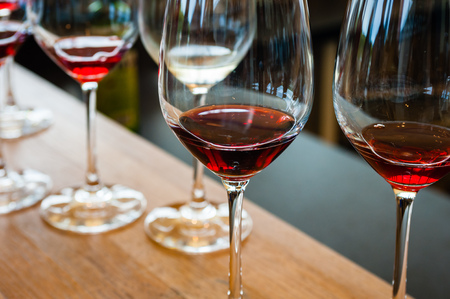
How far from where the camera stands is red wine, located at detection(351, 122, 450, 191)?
1.28 feet

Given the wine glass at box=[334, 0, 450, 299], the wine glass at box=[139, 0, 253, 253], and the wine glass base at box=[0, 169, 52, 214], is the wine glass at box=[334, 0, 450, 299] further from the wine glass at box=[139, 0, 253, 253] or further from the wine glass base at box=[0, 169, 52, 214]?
the wine glass base at box=[0, 169, 52, 214]

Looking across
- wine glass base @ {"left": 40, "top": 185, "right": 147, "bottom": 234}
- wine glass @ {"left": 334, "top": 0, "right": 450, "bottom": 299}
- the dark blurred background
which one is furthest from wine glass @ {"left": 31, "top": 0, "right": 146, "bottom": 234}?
wine glass @ {"left": 334, "top": 0, "right": 450, "bottom": 299}

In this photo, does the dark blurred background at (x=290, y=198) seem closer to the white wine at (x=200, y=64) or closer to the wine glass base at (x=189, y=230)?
the wine glass base at (x=189, y=230)

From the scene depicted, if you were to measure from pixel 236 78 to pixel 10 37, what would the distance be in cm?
36

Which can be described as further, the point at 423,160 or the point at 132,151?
the point at 132,151

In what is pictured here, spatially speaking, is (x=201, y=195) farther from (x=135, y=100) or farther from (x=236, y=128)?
(x=135, y=100)

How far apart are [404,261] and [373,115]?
0.11 m

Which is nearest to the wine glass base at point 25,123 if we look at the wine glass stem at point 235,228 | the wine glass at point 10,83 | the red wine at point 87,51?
the wine glass at point 10,83

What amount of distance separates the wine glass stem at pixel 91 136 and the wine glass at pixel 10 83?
9 cm

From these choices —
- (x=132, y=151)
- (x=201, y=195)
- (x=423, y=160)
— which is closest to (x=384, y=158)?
(x=423, y=160)

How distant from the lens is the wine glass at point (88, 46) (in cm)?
60

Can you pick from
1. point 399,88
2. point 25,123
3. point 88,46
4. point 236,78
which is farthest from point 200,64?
point 25,123

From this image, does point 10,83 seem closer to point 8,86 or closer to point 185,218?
point 8,86

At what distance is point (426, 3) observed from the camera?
364 millimetres
